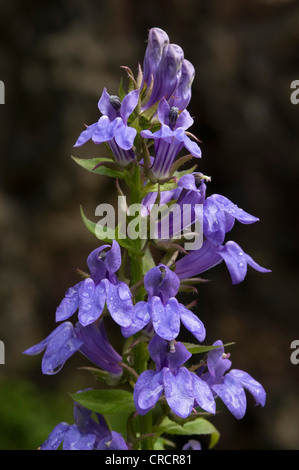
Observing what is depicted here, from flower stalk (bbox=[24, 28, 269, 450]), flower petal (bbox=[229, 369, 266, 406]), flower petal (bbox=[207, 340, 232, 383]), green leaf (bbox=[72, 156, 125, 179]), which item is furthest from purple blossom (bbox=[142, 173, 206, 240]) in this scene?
flower petal (bbox=[229, 369, 266, 406])

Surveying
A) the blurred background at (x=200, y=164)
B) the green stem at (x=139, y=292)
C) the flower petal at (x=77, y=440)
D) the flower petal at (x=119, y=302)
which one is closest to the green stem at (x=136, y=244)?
the green stem at (x=139, y=292)

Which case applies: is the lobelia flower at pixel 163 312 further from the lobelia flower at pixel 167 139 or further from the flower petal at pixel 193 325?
the lobelia flower at pixel 167 139

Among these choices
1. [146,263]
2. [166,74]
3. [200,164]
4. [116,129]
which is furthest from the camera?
[200,164]

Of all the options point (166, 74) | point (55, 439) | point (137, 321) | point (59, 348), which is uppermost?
point (166, 74)

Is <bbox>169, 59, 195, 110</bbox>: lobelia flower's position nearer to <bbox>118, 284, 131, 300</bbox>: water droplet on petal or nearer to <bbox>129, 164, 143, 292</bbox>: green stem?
<bbox>129, 164, 143, 292</bbox>: green stem

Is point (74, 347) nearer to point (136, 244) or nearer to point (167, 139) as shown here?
point (136, 244)

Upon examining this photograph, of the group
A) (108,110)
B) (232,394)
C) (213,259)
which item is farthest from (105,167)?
(232,394)

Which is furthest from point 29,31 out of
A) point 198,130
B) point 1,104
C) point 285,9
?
point 285,9
